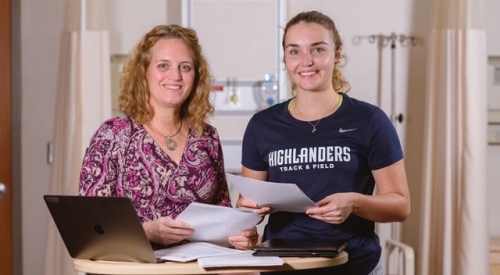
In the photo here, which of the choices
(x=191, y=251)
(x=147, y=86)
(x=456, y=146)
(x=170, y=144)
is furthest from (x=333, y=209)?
(x=456, y=146)

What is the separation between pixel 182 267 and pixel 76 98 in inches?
83.5

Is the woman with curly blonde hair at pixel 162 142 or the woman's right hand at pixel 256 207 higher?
the woman with curly blonde hair at pixel 162 142

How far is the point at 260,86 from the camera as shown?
3.97 m

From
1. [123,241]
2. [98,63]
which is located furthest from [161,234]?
[98,63]

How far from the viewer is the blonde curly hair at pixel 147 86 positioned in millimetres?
2211

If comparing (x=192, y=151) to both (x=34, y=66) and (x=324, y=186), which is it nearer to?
(x=324, y=186)

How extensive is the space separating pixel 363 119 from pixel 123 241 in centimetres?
72

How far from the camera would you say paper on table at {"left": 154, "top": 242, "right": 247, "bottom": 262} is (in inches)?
75.0

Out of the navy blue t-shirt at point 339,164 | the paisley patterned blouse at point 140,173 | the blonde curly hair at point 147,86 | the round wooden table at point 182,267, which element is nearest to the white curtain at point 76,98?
the blonde curly hair at point 147,86

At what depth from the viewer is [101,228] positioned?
1920 mm

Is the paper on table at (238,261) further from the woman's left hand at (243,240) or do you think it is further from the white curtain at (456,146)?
the white curtain at (456,146)

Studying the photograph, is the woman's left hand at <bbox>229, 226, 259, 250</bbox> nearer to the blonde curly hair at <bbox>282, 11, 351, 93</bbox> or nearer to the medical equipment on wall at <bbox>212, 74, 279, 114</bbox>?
the blonde curly hair at <bbox>282, 11, 351, 93</bbox>

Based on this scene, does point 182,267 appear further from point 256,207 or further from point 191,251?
point 256,207

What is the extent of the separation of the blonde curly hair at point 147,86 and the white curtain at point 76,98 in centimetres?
154
